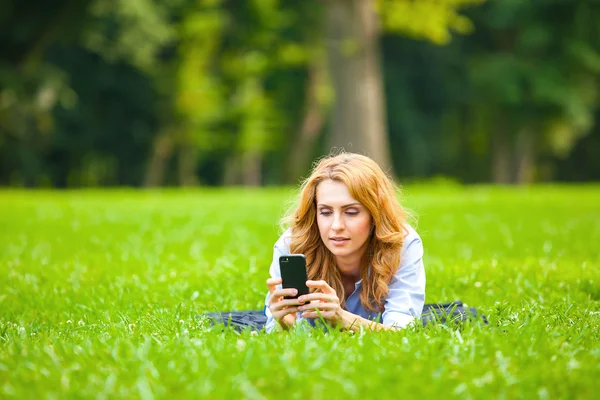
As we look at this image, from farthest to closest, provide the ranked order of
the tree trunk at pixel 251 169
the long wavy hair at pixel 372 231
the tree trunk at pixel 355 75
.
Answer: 1. the tree trunk at pixel 251 169
2. the tree trunk at pixel 355 75
3. the long wavy hair at pixel 372 231

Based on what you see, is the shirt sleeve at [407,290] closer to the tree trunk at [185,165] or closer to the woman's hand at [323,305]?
the woman's hand at [323,305]

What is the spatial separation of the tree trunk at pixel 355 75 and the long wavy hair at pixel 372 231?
50.3 ft

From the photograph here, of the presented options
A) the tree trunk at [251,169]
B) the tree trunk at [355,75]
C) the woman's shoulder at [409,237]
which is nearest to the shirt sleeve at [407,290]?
the woman's shoulder at [409,237]

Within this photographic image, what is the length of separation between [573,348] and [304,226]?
1865 millimetres

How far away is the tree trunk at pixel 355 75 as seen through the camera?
19906 millimetres

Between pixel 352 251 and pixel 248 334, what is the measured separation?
33.8 inches

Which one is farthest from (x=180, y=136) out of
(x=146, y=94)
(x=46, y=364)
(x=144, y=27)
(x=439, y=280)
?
(x=46, y=364)

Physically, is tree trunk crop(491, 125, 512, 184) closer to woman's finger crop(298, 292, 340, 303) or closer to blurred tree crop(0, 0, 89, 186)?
blurred tree crop(0, 0, 89, 186)

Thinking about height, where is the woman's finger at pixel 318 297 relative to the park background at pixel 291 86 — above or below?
below

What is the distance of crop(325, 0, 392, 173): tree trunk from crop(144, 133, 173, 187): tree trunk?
17952mm

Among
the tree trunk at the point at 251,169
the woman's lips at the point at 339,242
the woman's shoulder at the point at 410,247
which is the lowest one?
the tree trunk at the point at 251,169

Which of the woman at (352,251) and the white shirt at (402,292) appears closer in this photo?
the woman at (352,251)

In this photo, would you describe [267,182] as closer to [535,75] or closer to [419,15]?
[535,75]

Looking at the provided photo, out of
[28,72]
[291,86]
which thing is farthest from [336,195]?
[291,86]
